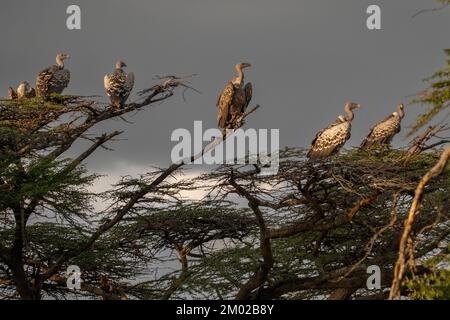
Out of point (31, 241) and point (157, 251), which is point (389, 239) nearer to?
point (157, 251)

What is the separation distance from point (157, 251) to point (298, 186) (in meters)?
7.43

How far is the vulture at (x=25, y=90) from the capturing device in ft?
92.9

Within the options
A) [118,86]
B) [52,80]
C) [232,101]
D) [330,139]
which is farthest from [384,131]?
[52,80]

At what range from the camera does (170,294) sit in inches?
943

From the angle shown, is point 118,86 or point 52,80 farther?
point 52,80

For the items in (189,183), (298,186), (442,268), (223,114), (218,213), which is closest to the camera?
(442,268)

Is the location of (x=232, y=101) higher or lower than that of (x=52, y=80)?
lower

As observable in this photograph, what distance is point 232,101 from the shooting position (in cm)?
2367

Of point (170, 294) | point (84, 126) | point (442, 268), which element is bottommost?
point (170, 294)

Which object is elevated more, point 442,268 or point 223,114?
point 223,114

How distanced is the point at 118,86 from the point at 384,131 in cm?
611

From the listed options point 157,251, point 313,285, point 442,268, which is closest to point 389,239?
point 313,285

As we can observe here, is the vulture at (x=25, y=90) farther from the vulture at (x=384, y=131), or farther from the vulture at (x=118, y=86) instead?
the vulture at (x=384, y=131)

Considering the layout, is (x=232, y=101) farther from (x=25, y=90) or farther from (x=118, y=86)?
(x=25, y=90)
